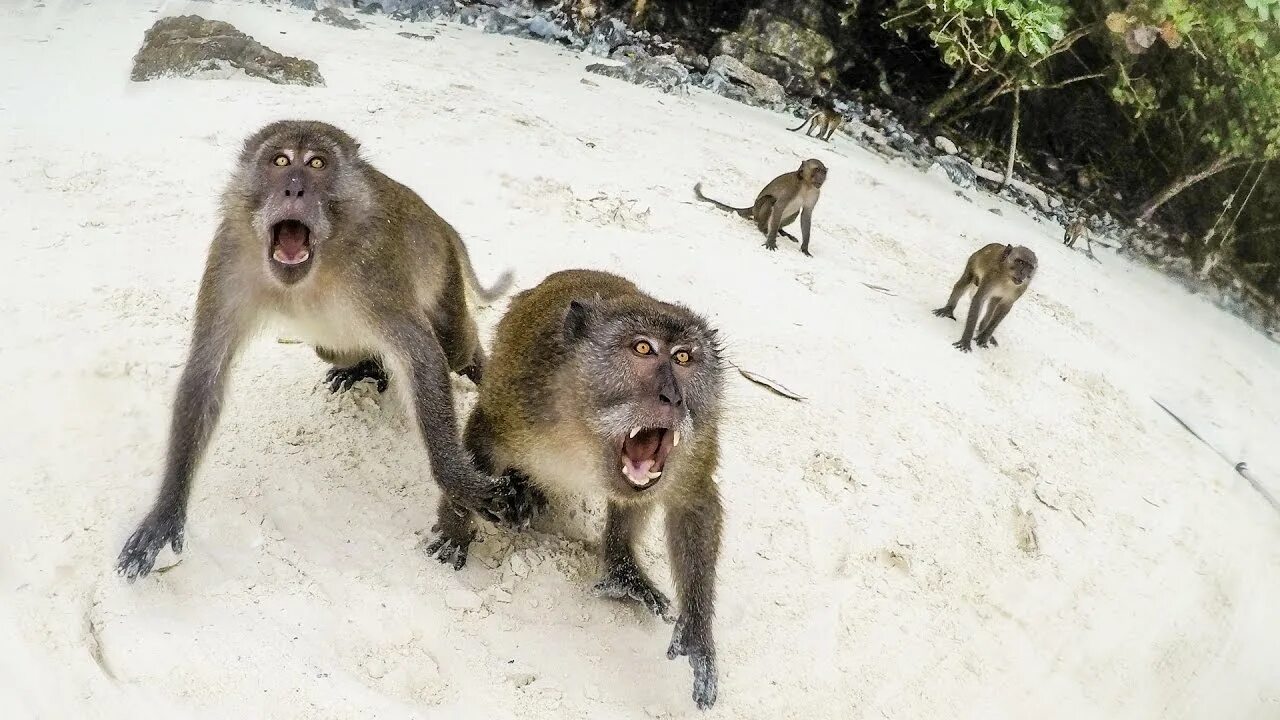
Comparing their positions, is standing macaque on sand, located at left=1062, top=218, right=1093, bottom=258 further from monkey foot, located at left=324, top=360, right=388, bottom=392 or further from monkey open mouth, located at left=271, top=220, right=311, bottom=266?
monkey open mouth, located at left=271, top=220, right=311, bottom=266

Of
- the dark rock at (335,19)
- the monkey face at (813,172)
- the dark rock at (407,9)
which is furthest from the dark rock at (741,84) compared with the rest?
the dark rock at (335,19)

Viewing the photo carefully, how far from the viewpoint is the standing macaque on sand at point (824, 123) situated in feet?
28.3

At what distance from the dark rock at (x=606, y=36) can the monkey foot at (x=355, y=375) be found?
19.7ft

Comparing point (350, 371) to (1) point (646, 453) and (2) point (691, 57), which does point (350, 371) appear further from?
(2) point (691, 57)

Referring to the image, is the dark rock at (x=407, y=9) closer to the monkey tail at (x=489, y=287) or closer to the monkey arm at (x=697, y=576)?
the monkey tail at (x=489, y=287)

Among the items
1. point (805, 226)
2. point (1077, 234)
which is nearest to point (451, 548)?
point (805, 226)

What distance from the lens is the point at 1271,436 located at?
3.83 m

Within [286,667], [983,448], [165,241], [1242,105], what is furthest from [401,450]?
[1242,105]

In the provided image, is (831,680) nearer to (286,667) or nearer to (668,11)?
(286,667)

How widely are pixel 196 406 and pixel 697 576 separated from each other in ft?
5.99

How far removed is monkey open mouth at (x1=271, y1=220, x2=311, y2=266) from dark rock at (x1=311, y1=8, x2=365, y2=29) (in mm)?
5156

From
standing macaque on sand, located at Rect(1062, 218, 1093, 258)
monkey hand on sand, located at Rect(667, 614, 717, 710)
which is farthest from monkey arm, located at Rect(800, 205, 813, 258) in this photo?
monkey hand on sand, located at Rect(667, 614, 717, 710)

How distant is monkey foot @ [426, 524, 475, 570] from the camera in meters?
2.71

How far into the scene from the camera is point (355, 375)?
3.45 m
